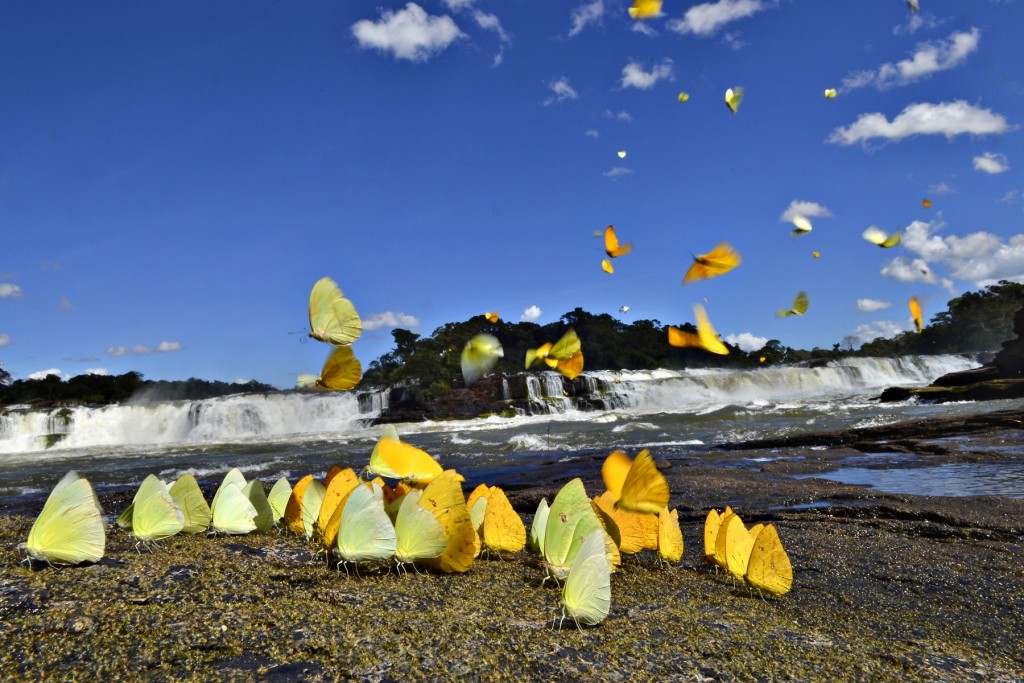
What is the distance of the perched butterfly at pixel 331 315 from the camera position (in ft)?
10.1

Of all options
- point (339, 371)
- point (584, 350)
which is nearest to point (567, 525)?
point (339, 371)

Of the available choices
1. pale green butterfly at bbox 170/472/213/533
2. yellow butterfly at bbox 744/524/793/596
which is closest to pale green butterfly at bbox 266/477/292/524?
pale green butterfly at bbox 170/472/213/533

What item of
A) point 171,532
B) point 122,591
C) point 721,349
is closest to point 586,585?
point 122,591

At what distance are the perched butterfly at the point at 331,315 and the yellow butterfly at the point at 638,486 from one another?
1320mm

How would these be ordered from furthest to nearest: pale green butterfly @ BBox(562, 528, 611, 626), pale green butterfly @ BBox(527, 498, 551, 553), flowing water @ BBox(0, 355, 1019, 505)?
flowing water @ BBox(0, 355, 1019, 505), pale green butterfly @ BBox(527, 498, 551, 553), pale green butterfly @ BBox(562, 528, 611, 626)

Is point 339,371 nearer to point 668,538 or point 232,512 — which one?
point 232,512

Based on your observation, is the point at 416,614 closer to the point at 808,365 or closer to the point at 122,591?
the point at 122,591

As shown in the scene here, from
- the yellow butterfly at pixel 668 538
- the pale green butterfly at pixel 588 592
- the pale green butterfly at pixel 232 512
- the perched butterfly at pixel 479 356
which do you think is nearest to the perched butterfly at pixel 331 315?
the pale green butterfly at pixel 232 512

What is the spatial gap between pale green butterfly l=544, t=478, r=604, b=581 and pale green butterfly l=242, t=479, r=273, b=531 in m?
1.04

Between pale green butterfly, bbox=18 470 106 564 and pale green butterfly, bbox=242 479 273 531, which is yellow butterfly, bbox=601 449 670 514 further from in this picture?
pale green butterfly, bbox=18 470 106 564

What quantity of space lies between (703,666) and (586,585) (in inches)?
11.6

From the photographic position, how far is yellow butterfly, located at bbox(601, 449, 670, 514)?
7.71ft

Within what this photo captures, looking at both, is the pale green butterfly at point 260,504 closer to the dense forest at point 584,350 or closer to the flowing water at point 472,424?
the flowing water at point 472,424

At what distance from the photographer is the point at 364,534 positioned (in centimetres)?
188
